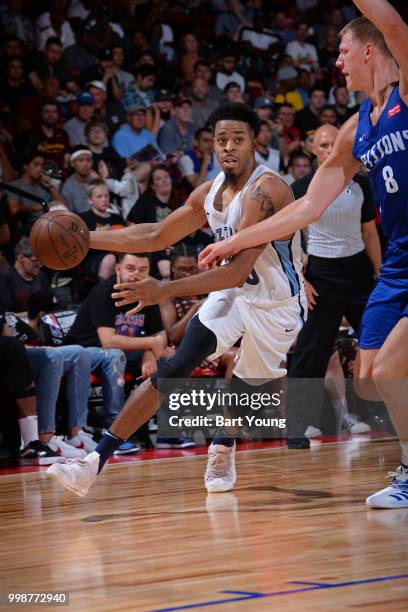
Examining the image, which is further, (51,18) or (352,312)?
(51,18)

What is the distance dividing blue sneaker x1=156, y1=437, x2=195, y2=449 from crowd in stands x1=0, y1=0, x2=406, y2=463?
0.02 metres

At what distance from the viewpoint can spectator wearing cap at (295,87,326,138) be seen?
1311 cm

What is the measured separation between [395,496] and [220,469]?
116cm

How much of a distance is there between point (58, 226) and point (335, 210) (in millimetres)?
3117

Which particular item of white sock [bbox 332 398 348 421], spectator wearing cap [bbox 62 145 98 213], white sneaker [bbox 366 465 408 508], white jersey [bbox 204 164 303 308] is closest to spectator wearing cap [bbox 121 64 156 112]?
spectator wearing cap [bbox 62 145 98 213]

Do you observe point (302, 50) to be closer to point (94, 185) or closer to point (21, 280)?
point (94, 185)

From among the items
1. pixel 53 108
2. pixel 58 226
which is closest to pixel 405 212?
pixel 58 226

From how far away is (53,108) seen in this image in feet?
33.7

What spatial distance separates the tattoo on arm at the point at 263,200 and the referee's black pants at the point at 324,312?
2275 millimetres

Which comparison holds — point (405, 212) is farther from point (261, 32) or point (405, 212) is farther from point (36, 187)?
point (261, 32)

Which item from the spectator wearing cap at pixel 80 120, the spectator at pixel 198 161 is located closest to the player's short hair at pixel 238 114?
the spectator wearing cap at pixel 80 120

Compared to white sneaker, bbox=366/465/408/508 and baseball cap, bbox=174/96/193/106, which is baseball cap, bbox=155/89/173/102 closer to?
baseball cap, bbox=174/96/193/106

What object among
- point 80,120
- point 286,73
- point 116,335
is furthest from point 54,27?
point 116,335

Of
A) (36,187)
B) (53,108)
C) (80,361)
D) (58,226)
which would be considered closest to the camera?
(58,226)
